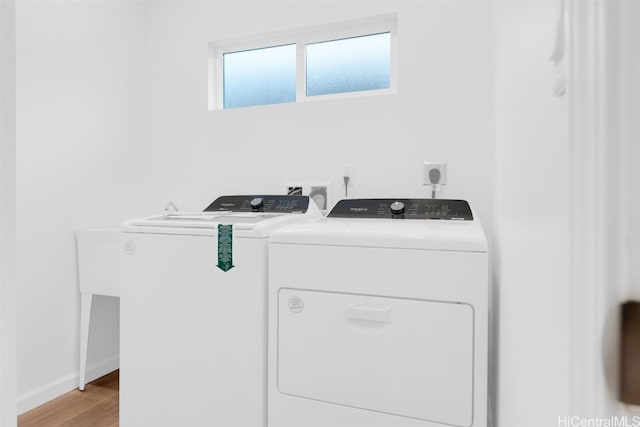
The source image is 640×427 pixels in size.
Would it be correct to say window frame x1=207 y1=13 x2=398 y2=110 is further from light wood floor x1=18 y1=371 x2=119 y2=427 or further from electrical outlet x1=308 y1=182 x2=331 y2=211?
light wood floor x1=18 y1=371 x2=119 y2=427

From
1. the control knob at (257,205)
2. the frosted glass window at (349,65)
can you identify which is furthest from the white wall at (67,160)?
the frosted glass window at (349,65)

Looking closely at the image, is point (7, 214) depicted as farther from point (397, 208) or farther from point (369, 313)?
point (397, 208)

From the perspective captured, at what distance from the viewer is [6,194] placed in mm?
766

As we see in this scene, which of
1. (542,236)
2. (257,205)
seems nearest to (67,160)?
(257,205)

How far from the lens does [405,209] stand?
159 centimetres

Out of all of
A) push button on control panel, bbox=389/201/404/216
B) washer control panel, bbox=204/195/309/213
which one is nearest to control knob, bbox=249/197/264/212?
washer control panel, bbox=204/195/309/213

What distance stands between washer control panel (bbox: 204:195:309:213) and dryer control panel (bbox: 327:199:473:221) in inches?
6.1

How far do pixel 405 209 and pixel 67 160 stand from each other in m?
1.77

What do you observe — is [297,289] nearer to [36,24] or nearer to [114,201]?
[114,201]

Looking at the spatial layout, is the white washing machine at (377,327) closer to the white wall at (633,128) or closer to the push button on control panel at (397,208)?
the push button on control panel at (397,208)

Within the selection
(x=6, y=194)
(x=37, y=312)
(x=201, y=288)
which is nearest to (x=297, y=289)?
(x=201, y=288)

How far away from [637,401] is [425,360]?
0.82 metres

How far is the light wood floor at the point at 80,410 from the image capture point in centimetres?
174

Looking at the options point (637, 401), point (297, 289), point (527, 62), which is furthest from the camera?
point (297, 289)
